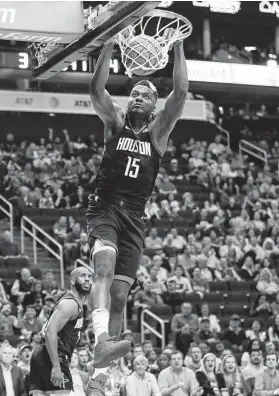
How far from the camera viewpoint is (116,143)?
7.93 metres

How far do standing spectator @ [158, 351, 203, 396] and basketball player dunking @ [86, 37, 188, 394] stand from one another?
6776mm

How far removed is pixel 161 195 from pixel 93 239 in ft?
55.5

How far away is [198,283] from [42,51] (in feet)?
36.6

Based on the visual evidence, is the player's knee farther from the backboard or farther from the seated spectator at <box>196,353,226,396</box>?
the seated spectator at <box>196,353,226,396</box>

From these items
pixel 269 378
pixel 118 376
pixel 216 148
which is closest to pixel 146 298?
pixel 118 376

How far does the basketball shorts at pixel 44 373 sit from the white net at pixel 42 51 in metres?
2.95

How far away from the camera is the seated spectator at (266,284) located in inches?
820

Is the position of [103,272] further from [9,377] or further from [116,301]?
[9,377]

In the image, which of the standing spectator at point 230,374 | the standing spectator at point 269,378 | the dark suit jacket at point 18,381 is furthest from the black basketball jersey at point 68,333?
the standing spectator at point 269,378

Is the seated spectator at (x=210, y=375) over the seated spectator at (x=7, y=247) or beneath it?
beneath

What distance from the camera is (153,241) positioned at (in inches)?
841

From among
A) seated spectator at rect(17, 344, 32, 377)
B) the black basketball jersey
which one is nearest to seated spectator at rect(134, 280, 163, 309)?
seated spectator at rect(17, 344, 32, 377)

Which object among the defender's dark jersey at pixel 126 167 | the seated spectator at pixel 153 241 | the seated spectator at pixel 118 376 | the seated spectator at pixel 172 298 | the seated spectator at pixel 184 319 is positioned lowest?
the seated spectator at pixel 118 376

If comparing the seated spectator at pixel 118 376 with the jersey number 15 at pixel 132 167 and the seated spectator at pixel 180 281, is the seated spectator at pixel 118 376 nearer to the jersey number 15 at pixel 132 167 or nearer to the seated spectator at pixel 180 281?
the seated spectator at pixel 180 281
